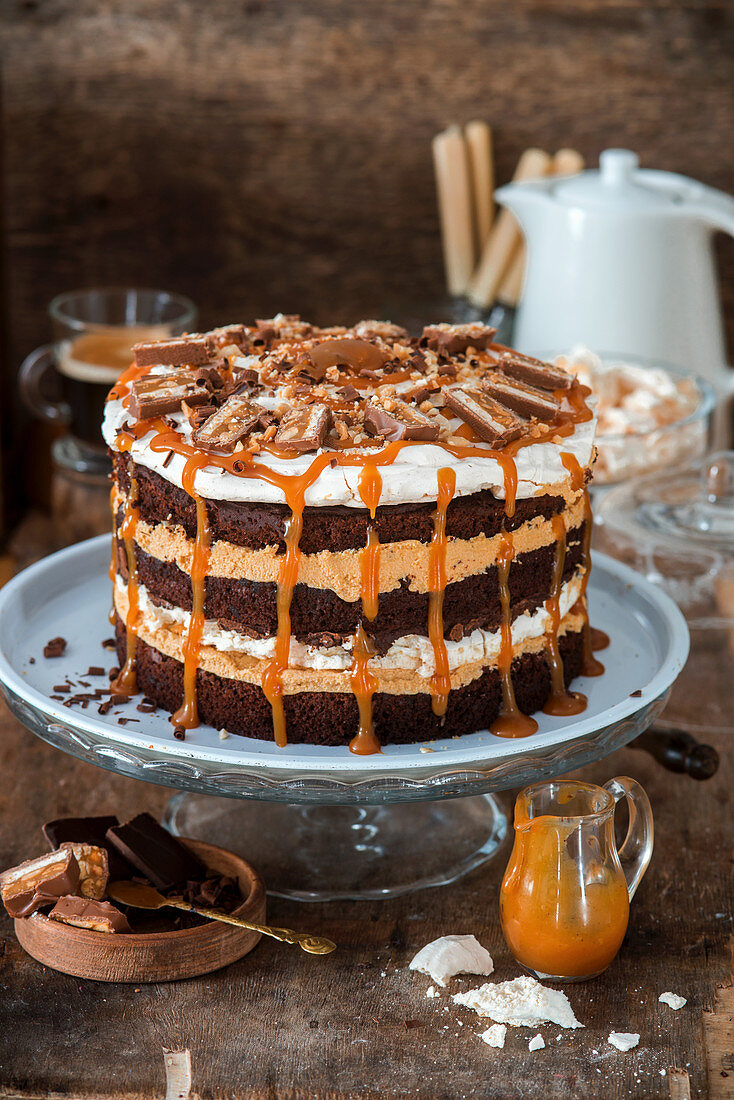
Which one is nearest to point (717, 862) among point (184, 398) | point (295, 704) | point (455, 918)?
point (455, 918)

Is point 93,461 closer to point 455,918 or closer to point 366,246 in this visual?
point 366,246

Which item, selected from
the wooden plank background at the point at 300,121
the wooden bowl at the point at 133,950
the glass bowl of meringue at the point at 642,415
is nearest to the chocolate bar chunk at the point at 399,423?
the wooden bowl at the point at 133,950

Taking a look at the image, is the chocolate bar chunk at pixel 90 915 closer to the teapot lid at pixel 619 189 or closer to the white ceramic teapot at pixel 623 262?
the white ceramic teapot at pixel 623 262

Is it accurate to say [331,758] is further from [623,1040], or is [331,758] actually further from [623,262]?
[623,262]

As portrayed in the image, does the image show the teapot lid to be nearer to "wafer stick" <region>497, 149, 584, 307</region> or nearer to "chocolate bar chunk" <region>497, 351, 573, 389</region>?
"wafer stick" <region>497, 149, 584, 307</region>

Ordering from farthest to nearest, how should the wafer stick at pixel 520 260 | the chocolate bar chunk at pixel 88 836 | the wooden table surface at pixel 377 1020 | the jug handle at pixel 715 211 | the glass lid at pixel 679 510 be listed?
the wafer stick at pixel 520 260 → the jug handle at pixel 715 211 → the glass lid at pixel 679 510 → the chocolate bar chunk at pixel 88 836 → the wooden table surface at pixel 377 1020

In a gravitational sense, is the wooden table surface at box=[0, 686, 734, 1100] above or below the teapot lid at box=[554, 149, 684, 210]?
below

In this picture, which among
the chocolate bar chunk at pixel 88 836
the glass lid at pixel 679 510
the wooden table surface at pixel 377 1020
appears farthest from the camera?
the glass lid at pixel 679 510

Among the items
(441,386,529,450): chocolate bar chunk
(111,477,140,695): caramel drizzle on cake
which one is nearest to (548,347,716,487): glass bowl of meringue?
(441,386,529,450): chocolate bar chunk
